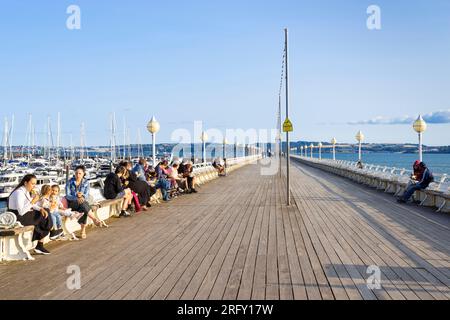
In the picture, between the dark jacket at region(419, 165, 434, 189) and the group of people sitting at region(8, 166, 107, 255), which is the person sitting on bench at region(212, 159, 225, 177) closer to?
the dark jacket at region(419, 165, 434, 189)

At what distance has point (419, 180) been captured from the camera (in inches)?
481

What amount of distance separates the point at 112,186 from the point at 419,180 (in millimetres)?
8125

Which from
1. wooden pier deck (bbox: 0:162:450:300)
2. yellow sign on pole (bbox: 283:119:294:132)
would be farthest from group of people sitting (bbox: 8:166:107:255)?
yellow sign on pole (bbox: 283:119:294:132)

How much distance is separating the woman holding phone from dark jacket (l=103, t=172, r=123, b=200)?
10.9ft

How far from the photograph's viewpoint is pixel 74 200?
7852 mm

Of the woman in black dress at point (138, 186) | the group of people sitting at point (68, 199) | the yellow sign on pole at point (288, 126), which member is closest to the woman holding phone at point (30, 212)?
the group of people sitting at point (68, 199)

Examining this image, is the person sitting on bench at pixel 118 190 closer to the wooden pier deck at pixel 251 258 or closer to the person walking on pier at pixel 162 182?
the wooden pier deck at pixel 251 258

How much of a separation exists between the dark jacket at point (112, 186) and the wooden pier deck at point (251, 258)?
2.29ft

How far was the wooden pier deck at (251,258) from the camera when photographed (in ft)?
15.3

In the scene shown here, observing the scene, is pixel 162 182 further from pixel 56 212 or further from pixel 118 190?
pixel 56 212

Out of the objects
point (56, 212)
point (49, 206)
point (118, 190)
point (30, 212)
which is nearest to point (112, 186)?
point (118, 190)
